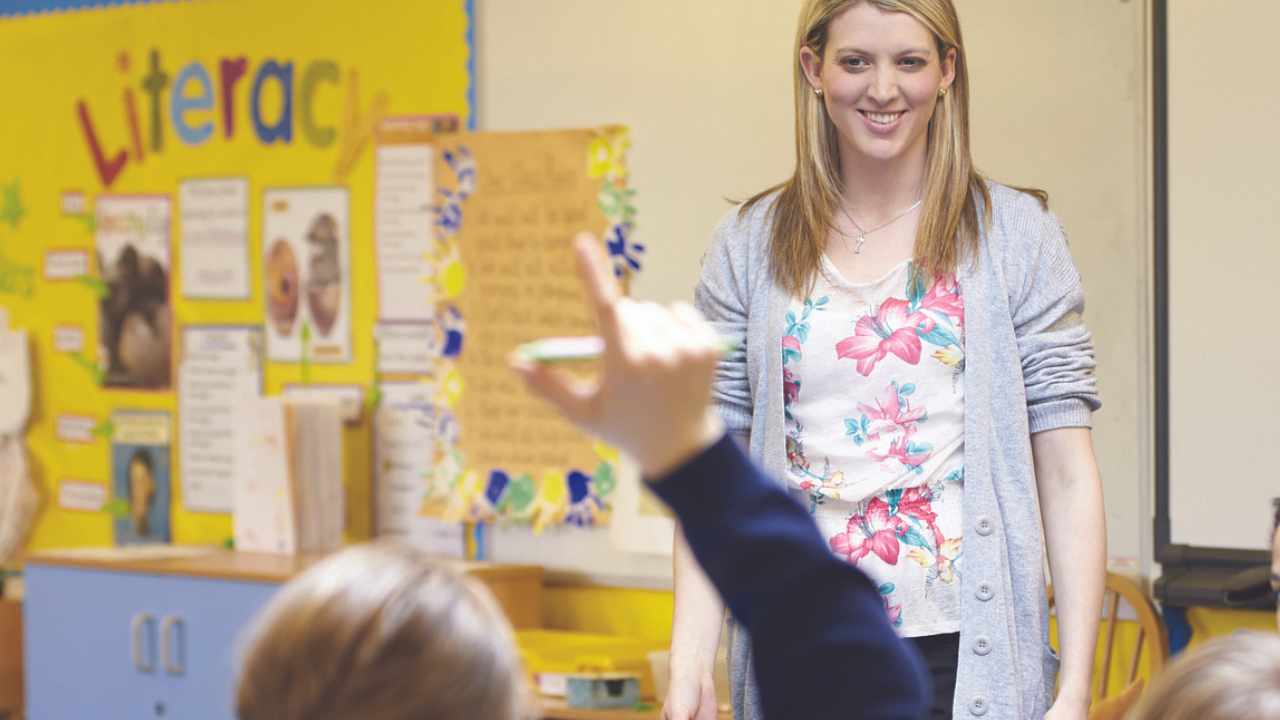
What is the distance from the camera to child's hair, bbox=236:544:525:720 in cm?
92

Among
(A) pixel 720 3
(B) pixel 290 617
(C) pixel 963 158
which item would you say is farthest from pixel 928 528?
(A) pixel 720 3

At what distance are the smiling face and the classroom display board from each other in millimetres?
1223

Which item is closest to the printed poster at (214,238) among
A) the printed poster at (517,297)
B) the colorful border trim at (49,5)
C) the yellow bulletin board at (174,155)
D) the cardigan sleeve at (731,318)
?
the yellow bulletin board at (174,155)

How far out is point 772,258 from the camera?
1888mm

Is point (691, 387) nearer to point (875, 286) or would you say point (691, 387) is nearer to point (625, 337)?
point (625, 337)

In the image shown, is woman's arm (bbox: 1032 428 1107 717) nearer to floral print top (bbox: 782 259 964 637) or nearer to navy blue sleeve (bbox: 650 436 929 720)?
floral print top (bbox: 782 259 964 637)

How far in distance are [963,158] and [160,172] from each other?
9.73ft

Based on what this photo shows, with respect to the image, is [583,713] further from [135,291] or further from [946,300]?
[135,291]

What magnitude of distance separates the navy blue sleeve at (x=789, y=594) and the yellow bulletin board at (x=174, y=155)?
3119 millimetres

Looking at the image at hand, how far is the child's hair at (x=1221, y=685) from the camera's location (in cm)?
105

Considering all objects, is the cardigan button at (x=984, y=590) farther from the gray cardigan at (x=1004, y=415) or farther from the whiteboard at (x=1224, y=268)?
the whiteboard at (x=1224, y=268)

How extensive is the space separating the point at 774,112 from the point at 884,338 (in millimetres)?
1748

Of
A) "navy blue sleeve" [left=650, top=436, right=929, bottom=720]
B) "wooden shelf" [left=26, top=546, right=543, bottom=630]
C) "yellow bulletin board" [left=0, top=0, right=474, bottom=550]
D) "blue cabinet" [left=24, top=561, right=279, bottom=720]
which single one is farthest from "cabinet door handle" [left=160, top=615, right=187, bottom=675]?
"navy blue sleeve" [left=650, top=436, right=929, bottom=720]

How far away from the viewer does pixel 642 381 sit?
842 millimetres
